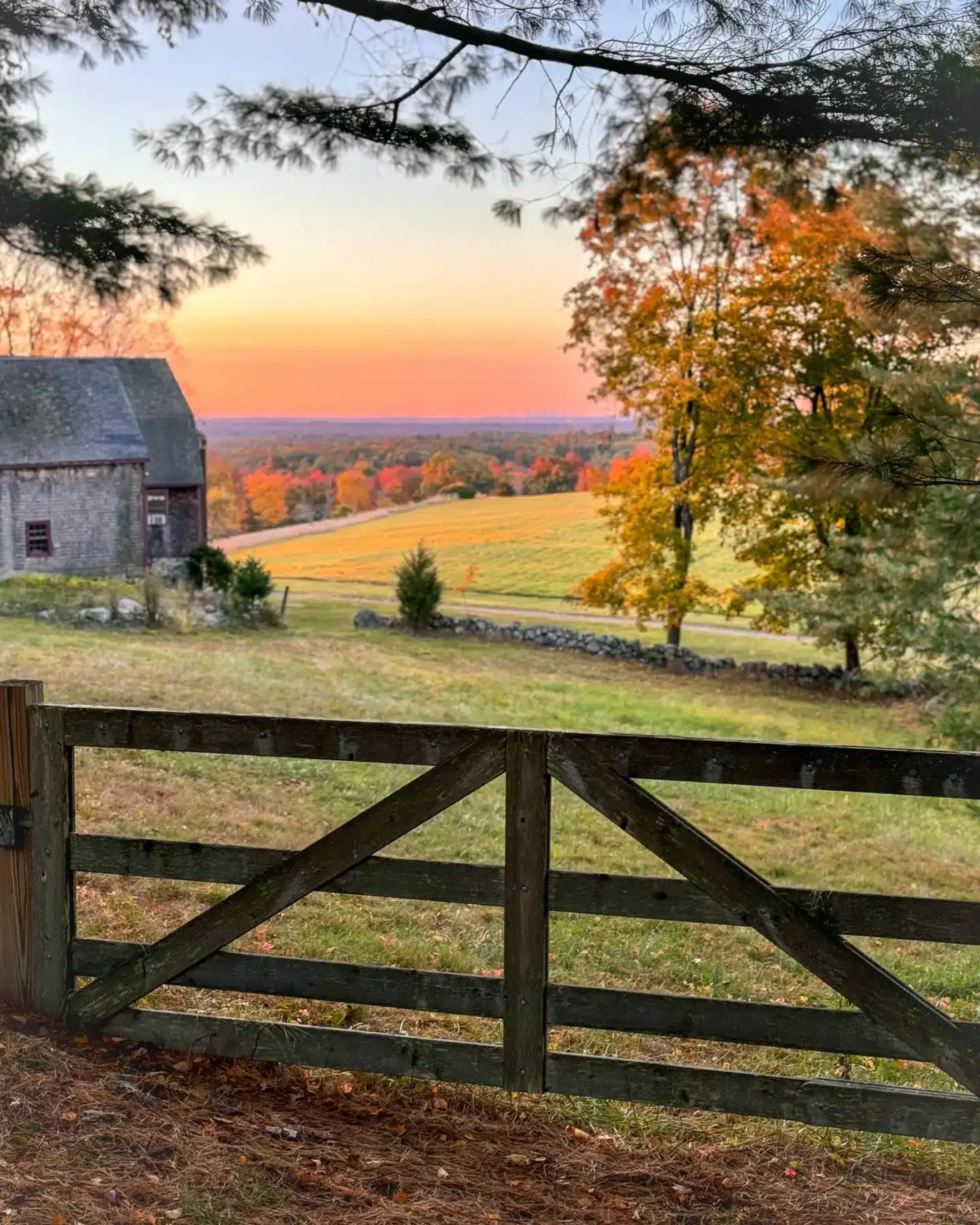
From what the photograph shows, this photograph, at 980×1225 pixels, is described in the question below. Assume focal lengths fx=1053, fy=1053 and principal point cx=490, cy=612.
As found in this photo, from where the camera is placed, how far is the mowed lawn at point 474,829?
5.31 metres

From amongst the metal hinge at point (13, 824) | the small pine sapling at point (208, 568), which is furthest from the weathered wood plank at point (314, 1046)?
the small pine sapling at point (208, 568)

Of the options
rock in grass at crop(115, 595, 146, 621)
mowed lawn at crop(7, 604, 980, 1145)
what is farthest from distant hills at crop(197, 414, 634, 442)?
mowed lawn at crop(7, 604, 980, 1145)

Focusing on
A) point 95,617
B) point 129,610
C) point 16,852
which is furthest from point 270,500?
point 16,852

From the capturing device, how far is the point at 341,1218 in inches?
115

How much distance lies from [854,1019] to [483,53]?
5.05 m

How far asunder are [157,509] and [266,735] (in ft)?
88.2

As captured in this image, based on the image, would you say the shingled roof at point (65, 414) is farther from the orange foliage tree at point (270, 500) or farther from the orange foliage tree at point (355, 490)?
the orange foliage tree at point (355, 490)

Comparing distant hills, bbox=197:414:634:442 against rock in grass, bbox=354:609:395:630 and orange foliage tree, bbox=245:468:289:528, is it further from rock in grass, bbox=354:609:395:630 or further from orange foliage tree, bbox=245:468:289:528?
rock in grass, bbox=354:609:395:630

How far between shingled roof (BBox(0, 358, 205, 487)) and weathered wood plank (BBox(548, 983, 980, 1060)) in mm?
25338

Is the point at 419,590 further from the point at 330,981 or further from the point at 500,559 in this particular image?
the point at 330,981

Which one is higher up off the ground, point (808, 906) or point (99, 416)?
point (99, 416)

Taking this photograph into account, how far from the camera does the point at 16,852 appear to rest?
3.78m

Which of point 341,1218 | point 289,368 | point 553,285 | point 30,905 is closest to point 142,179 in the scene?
point 30,905

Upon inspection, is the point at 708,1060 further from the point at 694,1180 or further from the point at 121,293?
the point at 121,293
